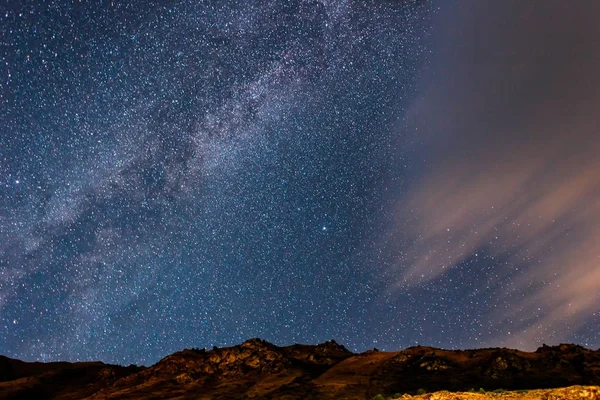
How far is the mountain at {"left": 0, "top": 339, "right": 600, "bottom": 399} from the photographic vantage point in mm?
48750

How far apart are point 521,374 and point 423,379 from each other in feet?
38.9

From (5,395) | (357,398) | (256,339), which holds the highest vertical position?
(256,339)

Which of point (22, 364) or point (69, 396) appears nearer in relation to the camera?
point (69, 396)

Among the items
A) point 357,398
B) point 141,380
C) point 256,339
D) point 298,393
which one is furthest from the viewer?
point 256,339

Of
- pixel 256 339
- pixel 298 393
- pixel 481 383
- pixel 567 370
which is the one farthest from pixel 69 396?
pixel 567 370

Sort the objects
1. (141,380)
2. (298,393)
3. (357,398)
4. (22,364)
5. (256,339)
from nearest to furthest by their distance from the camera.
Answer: (357,398) → (298,393) → (141,380) → (256,339) → (22,364)

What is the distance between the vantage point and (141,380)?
64.9m

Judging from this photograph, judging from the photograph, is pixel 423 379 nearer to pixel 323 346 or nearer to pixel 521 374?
pixel 521 374

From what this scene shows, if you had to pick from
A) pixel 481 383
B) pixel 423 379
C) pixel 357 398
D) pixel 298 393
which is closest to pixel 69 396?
pixel 298 393

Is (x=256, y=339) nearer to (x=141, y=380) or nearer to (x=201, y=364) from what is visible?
(x=201, y=364)

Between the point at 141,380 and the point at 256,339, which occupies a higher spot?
the point at 256,339

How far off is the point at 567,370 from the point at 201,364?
52.7m

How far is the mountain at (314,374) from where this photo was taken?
48750 millimetres

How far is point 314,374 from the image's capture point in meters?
59.4
